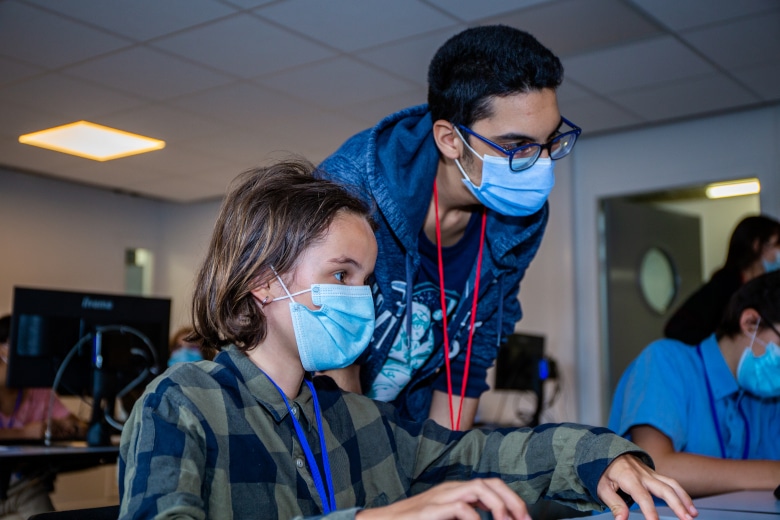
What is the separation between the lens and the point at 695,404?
1.99 m

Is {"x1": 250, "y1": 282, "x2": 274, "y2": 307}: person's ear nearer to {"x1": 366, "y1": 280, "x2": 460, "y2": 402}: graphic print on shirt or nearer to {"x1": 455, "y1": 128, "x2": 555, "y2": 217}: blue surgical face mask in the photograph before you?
{"x1": 366, "y1": 280, "x2": 460, "y2": 402}: graphic print on shirt

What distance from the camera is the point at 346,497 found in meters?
1.17

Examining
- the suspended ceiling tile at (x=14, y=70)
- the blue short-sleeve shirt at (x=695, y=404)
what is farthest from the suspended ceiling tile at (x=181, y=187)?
Answer: the blue short-sleeve shirt at (x=695, y=404)

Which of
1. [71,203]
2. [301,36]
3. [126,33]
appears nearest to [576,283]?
[301,36]

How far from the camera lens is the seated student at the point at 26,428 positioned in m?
2.89

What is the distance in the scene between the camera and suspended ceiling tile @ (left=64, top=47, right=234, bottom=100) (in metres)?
4.01

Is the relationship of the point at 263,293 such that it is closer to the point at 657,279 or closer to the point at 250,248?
the point at 250,248

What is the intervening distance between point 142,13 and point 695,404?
105 inches

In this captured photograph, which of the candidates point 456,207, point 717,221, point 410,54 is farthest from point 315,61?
point 717,221

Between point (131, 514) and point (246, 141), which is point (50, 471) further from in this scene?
point (246, 141)

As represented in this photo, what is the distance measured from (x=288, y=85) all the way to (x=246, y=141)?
1.14m

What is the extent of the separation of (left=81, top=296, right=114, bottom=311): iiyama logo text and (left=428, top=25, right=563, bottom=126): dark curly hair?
1.88 m

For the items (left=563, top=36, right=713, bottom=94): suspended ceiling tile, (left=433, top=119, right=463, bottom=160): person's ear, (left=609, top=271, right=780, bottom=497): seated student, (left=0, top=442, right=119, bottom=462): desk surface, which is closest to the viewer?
(left=433, top=119, right=463, bottom=160): person's ear

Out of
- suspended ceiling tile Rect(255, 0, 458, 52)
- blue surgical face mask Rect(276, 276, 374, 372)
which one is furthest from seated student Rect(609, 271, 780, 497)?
suspended ceiling tile Rect(255, 0, 458, 52)
